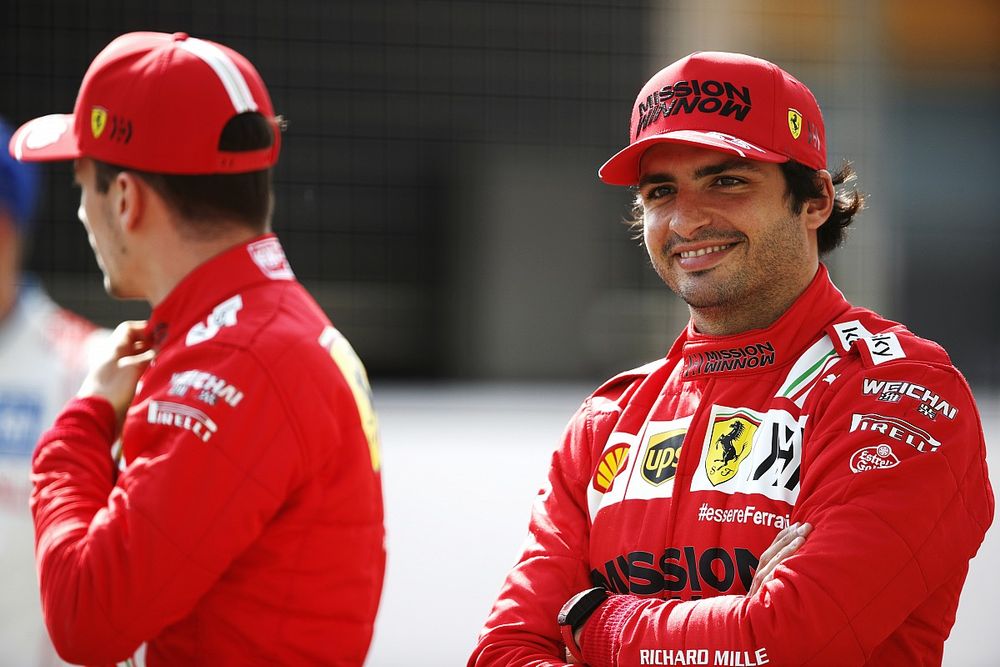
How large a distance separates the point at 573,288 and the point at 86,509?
5789 millimetres

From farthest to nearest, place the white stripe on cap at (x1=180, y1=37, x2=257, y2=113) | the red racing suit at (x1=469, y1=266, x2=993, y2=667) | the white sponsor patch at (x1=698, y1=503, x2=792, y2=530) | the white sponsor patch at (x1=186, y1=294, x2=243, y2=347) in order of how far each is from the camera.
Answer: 1. the white stripe on cap at (x1=180, y1=37, x2=257, y2=113)
2. the white sponsor patch at (x1=186, y1=294, x2=243, y2=347)
3. the white sponsor patch at (x1=698, y1=503, x2=792, y2=530)
4. the red racing suit at (x1=469, y1=266, x2=993, y2=667)

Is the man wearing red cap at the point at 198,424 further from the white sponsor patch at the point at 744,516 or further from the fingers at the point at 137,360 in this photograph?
the white sponsor patch at the point at 744,516

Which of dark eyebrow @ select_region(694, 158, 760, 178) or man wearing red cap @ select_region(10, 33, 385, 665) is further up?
dark eyebrow @ select_region(694, 158, 760, 178)

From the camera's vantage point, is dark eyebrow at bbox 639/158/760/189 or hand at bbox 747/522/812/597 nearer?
hand at bbox 747/522/812/597

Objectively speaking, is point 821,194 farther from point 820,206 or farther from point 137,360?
point 137,360

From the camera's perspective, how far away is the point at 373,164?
24.7 ft

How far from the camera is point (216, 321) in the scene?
2098 millimetres

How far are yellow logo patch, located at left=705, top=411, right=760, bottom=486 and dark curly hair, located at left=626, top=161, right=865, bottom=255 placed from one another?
15.3 inches

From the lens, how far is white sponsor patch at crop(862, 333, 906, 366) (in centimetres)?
190

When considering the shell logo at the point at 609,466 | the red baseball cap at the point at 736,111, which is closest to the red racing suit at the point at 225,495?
the shell logo at the point at 609,466

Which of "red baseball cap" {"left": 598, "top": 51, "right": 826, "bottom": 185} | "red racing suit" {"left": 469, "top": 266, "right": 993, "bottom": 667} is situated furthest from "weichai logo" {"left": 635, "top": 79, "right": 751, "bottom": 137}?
"red racing suit" {"left": 469, "top": 266, "right": 993, "bottom": 667}

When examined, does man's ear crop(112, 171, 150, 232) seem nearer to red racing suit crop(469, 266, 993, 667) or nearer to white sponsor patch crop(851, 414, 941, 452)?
red racing suit crop(469, 266, 993, 667)

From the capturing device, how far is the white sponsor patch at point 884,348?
1904mm

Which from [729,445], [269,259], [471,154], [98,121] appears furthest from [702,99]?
[471,154]
